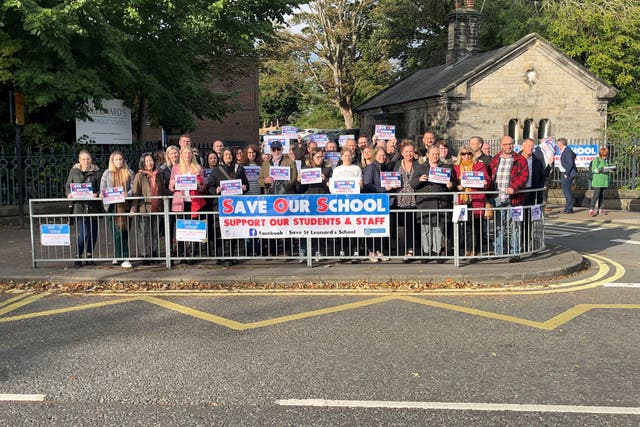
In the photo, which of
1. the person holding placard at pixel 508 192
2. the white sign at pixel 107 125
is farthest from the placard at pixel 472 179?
the white sign at pixel 107 125

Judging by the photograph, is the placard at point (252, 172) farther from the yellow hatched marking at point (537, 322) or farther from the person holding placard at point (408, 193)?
the yellow hatched marking at point (537, 322)

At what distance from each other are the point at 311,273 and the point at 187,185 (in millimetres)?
2389

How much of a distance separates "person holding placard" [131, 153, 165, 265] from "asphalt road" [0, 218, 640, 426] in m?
1.80

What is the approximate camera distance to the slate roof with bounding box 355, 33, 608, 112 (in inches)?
1247

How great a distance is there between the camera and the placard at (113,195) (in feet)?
29.1

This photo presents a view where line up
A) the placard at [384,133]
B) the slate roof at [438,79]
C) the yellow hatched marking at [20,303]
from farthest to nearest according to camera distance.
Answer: the slate roof at [438,79] → the placard at [384,133] → the yellow hatched marking at [20,303]

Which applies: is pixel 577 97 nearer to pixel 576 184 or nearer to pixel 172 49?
pixel 576 184

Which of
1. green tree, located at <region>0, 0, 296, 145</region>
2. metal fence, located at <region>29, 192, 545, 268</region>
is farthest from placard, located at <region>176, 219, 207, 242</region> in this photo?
green tree, located at <region>0, 0, 296, 145</region>

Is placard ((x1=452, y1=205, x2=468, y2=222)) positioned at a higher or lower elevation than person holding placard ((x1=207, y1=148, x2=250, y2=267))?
lower

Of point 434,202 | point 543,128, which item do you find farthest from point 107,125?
point 543,128

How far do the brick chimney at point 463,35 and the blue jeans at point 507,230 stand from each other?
31.3 metres

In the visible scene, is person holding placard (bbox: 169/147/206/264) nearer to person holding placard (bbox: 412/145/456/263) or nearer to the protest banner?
the protest banner

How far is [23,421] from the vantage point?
13.0 ft

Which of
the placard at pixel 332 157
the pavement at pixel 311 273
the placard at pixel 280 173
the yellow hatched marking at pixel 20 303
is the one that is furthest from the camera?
the placard at pixel 332 157
